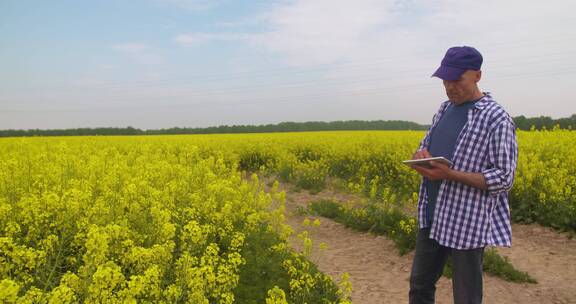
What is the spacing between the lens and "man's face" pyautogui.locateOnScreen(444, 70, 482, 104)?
9.26 feet

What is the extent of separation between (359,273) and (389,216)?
70.0 inches

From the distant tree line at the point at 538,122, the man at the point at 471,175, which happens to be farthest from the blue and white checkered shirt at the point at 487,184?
the distant tree line at the point at 538,122

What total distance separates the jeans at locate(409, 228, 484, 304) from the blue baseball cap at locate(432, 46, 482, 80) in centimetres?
112

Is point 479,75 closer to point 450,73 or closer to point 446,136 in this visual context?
point 450,73

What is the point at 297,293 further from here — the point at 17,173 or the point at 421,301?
the point at 17,173

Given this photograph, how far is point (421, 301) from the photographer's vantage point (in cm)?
326

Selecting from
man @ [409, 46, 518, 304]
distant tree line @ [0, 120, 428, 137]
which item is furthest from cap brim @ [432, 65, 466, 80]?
distant tree line @ [0, 120, 428, 137]

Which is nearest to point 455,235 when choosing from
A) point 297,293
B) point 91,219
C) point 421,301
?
point 421,301

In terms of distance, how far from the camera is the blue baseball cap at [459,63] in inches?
109

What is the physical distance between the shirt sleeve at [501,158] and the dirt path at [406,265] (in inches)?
106

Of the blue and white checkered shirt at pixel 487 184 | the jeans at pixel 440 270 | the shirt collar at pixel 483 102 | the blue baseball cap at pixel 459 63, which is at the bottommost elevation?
the jeans at pixel 440 270

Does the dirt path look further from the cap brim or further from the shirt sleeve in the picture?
the cap brim

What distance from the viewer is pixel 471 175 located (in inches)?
106

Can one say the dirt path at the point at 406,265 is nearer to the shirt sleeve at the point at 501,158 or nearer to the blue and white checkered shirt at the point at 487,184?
the blue and white checkered shirt at the point at 487,184
